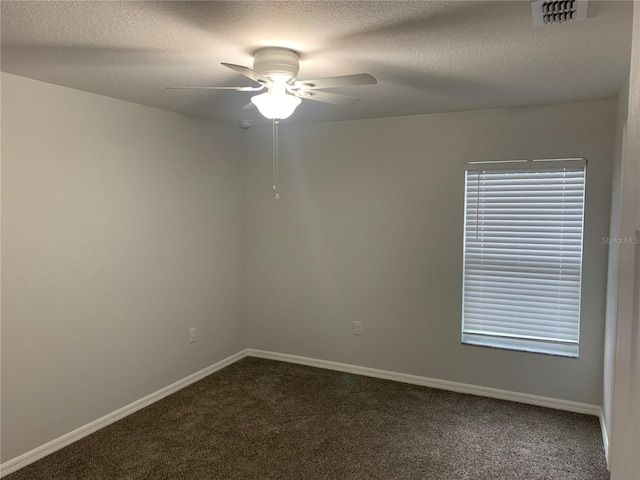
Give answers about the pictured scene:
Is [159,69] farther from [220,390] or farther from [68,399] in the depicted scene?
[220,390]

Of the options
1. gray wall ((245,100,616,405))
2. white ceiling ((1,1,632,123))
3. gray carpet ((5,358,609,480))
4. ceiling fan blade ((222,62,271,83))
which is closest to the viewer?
white ceiling ((1,1,632,123))

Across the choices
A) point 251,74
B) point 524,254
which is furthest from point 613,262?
point 251,74

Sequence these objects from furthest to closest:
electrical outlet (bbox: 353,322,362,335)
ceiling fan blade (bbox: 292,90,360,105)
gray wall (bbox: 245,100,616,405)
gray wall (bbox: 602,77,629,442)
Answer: electrical outlet (bbox: 353,322,362,335) → gray wall (bbox: 245,100,616,405) → gray wall (bbox: 602,77,629,442) → ceiling fan blade (bbox: 292,90,360,105)

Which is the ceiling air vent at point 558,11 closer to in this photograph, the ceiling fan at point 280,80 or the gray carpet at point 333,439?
the ceiling fan at point 280,80

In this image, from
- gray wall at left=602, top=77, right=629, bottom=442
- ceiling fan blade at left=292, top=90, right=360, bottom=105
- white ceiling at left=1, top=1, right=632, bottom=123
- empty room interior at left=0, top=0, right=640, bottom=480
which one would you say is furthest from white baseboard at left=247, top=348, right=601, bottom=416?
ceiling fan blade at left=292, top=90, right=360, bottom=105

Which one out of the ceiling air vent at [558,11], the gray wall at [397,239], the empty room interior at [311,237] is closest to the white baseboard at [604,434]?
the empty room interior at [311,237]

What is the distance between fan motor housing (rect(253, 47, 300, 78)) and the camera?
223 cm

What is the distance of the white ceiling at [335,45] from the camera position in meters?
1.83

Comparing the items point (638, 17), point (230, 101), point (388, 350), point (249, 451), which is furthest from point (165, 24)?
point (388, 350)

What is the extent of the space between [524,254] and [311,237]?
1848 millimetres

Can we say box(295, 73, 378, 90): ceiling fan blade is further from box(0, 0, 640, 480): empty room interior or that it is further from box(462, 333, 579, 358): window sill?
box(462, 333, 579, 358): window sill

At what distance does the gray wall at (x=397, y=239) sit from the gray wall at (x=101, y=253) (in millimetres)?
547

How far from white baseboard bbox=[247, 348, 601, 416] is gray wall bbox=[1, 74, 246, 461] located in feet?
2.16

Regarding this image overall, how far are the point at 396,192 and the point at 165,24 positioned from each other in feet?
8.14
